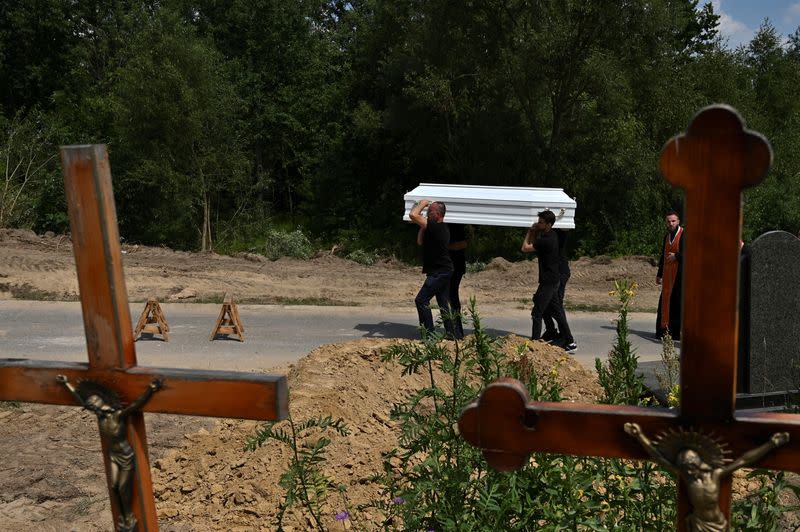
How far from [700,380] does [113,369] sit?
1.66 meters

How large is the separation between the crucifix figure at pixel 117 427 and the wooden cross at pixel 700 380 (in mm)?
1056

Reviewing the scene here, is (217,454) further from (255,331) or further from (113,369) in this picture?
(255,331)

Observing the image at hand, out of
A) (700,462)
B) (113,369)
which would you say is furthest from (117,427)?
(700,462)

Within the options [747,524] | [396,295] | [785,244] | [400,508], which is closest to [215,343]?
[396,295]

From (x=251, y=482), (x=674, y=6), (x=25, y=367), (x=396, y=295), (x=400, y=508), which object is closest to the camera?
(x=25, y=367)

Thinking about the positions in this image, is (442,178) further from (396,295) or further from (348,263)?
(396,295)

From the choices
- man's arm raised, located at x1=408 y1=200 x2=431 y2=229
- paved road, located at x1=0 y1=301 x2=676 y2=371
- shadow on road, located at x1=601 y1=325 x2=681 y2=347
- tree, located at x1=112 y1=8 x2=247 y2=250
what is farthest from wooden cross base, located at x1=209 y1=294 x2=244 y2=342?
tree, located at x1=112 y1=8 x2=247 y2=250

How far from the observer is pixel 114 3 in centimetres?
3441

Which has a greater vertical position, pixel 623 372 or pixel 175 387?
pixel 175 387

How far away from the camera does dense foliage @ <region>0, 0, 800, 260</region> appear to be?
22.2 metres

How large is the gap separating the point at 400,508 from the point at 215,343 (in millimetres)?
8221

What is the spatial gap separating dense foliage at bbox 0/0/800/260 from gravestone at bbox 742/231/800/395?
14.6m

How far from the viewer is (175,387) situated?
2506 mm

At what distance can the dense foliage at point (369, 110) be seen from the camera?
2225 cm
